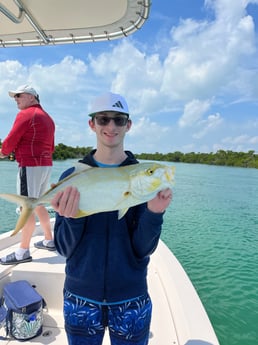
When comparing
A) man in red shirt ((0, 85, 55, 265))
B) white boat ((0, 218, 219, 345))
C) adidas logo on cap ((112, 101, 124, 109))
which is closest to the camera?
adidas logo on cap ((112, 101, 124, 109))

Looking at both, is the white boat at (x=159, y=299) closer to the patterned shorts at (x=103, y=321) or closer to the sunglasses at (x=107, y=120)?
the patterned shorts at (x=103, y=321)

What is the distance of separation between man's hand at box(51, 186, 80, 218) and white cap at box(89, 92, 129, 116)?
506 millimetres

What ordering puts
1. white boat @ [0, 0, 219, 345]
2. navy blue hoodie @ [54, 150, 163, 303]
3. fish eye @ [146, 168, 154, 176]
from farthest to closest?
white boat @ [0, 0, 219, 345] < navy blue hoodie @ [54, 150, 163, 303] < fish eye @ [146, 168, 154, 176]

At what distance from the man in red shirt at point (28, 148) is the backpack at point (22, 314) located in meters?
0.64

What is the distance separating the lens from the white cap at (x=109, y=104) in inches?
66.2

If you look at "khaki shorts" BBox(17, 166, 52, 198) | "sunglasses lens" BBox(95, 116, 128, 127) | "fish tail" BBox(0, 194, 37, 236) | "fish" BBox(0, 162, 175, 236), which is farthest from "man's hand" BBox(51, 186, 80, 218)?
"khaki shorts" BBox(17, 166, 52, 198)

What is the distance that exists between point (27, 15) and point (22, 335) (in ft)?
8.98

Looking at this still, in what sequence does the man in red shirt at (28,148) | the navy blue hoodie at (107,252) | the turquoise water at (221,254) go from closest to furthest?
the navy blue hoodie at (107,252) < the man in red shirt at (28,148) < the turquoise water at (221,254)

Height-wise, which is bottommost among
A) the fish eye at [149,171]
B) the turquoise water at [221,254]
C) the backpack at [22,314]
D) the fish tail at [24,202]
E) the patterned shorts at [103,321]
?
the turquoise water at [221,254]

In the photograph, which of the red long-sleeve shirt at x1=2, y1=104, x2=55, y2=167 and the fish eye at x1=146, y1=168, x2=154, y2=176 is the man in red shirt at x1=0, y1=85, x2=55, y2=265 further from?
the fish eye at x1=146, y1=168, x2=154, y2=176

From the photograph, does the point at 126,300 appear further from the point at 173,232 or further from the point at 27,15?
the point at 173,232

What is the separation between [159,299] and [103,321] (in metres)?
1.39

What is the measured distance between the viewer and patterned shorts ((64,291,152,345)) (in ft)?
5.21

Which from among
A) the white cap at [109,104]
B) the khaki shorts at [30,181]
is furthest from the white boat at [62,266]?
the white cap at [109,104]
